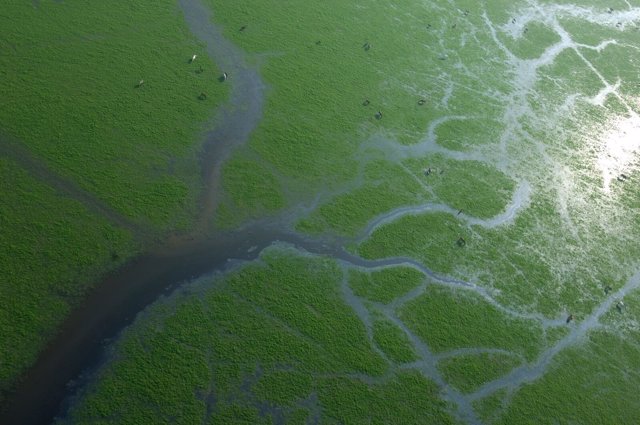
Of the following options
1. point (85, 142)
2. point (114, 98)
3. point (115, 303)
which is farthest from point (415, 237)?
point (114, 98)

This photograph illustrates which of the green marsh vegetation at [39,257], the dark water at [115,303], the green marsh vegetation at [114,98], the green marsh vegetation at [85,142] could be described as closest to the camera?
the dark water at [115,303]

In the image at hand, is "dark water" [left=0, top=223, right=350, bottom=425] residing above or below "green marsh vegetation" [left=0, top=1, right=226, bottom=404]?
below

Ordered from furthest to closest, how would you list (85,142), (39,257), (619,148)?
1. (619,148)
2. (85,142)
3. (39,257)

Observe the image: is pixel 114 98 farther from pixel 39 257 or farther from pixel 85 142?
pixel 39 257

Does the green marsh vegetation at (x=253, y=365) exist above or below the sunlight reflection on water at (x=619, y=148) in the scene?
above

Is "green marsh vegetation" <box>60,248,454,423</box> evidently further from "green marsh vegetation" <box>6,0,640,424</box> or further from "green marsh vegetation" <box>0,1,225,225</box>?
"green marsh vegetation" <box>0,1,225,225</box>

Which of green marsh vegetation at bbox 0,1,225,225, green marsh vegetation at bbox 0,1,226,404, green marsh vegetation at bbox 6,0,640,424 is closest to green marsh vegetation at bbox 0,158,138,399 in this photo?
green marsh vegetation at bbox 0,1,226,404

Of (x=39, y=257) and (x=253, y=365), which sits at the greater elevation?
(x=39, y=257)

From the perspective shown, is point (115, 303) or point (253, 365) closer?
point (253, 365)

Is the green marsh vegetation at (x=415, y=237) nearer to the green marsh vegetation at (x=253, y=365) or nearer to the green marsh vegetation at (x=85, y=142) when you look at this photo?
the green marsh vegetation at (x=253, y=365)

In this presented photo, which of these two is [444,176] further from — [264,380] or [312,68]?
[264,380]

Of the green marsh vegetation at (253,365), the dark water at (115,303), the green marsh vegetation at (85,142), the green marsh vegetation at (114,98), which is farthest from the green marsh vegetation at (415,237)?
the green marsh vegetation at (114,98)
